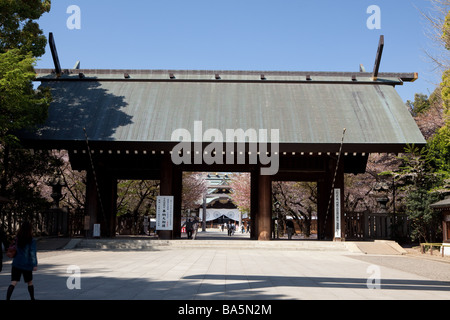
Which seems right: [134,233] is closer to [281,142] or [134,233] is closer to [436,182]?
[281,142]

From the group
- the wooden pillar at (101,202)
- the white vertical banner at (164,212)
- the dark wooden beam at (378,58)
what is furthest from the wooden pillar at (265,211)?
the dark wooden beam at (378,58)

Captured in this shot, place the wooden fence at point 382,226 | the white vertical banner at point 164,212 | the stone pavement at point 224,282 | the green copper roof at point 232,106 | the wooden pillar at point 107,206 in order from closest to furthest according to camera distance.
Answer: the stone pavement at point 224,282 → the green copper roof at point 232,106 → the white vertical banner at point 164,212 → the wooden fence at point 382,226 → the wooden pillar at point 107,206

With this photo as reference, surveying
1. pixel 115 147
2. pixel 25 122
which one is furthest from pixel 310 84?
pixel 25 122

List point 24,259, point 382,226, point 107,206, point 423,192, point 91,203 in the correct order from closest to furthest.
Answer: point 24,259 < point 91,203 < point 423,192 < point 382,226 < point 107,206

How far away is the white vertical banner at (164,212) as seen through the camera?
1995 cm

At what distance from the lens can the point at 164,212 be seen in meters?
20.1

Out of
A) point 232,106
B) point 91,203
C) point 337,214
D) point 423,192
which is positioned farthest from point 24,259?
point 423,192

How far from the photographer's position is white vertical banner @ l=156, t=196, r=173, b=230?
1995 cm

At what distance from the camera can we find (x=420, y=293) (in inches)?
308

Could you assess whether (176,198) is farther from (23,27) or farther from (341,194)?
(23,27)

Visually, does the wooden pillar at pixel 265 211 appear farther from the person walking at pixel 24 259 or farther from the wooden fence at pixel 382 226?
the person walking at pixel 24 259

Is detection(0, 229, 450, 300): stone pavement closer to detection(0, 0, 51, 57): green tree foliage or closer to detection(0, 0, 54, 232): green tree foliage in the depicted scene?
detection(0, 0, 54, 232): green tree foliage

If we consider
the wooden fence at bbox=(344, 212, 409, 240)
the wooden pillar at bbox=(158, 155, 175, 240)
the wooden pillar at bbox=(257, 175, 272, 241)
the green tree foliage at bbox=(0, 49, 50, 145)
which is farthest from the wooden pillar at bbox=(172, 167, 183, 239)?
the wooden fence at bbox=(344, 212, 409, 240)

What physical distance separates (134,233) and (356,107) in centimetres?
1890
